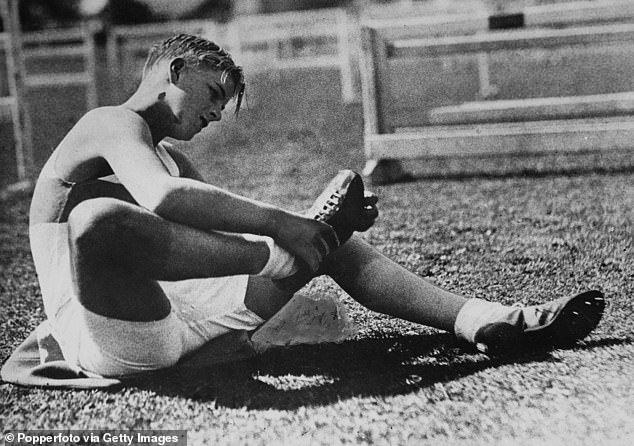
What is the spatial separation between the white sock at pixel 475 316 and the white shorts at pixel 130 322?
1.49 ft

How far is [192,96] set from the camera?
6.32 ft

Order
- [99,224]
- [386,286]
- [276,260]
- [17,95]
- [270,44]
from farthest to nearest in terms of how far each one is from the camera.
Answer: [270,44] → [17,95] → [386,286] → [276,260] → [99,224]

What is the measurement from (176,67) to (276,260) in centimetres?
47

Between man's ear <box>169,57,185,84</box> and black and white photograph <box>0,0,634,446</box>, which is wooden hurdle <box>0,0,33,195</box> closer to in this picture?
black and white photograph <box>0,0,634,446</box>

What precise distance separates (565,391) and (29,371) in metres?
1.15

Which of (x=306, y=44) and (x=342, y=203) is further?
(x=306, y=44)

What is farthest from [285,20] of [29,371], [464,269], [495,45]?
[29,371]

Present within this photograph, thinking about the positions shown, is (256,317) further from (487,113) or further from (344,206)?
(487,113)

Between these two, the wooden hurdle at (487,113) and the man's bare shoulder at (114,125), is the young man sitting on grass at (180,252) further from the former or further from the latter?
the wooden hurdle at (487,113)

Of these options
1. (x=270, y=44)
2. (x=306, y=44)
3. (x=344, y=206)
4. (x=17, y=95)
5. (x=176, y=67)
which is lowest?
(x=306, y=44)

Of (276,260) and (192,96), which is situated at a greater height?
(192,96)

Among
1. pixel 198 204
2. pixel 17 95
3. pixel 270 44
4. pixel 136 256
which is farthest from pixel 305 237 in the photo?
pixel 270 44

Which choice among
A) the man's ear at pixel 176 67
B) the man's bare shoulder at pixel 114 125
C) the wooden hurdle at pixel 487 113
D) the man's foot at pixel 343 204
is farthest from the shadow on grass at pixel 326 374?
the wooden hurdle at pixel 487 113

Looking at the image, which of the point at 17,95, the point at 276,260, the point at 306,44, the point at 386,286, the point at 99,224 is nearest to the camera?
the point at 99,224
